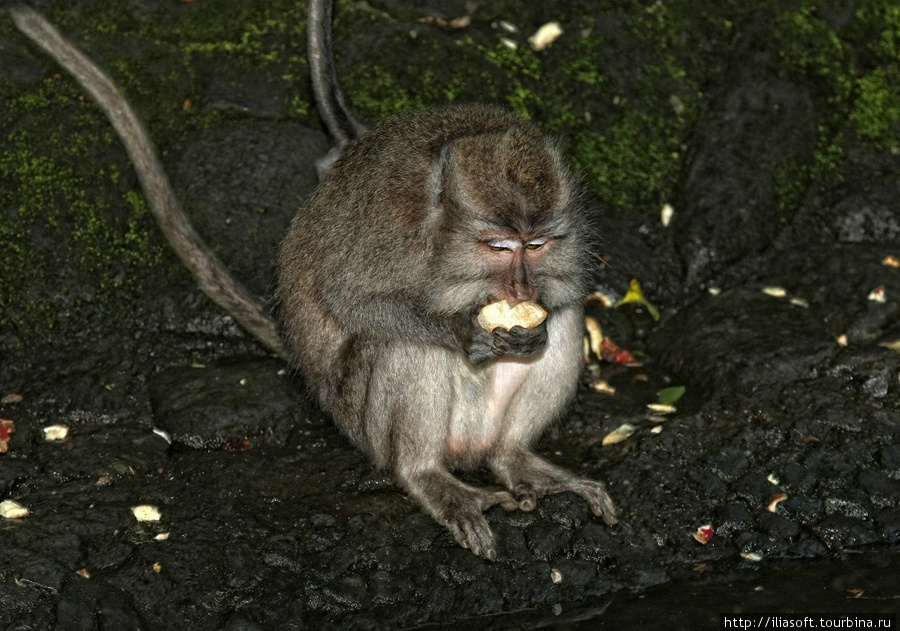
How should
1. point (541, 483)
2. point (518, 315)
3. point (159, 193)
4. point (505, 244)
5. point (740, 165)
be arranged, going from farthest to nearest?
1. point (740, 165)
2. point (159, 193)
3. point (541, 483)
4. point (518, 315)
5. point (505, 244)

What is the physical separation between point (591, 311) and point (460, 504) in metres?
2.03

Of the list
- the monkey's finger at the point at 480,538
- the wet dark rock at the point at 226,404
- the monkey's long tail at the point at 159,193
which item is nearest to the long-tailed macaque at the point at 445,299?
the monkey's finger at the point at 480,538

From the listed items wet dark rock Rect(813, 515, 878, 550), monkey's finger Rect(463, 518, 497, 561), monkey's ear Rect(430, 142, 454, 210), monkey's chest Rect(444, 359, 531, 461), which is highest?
monkey's ear Rect(430, 142, 454, 210)

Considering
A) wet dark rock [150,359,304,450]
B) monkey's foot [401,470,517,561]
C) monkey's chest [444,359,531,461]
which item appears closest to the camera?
monkey's foot [401,470,517,561]

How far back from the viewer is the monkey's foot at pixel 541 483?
5637 millimetres

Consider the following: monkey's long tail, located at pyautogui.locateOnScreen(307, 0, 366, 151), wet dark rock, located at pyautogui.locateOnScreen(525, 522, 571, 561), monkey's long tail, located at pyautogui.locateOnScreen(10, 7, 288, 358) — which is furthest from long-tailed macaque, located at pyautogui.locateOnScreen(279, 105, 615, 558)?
monkey's long tail, located at pyautogui.locateOnScreen(307, 0, 366, 151)

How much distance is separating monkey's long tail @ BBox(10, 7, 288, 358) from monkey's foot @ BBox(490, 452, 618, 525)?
141cm

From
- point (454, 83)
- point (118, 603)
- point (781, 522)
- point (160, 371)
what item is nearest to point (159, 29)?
point (454, 83)

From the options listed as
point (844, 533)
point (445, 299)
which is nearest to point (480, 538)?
point (445, 299)

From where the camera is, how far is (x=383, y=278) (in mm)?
5551

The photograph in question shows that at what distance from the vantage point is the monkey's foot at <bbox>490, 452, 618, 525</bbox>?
18.5 feet

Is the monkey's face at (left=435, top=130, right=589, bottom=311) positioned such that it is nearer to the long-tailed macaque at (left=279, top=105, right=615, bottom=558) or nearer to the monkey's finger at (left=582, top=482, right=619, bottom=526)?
the long-tailed macaque at (left=279, top=105, right=615, bottom=558)

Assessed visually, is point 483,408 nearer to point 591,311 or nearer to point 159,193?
point 591,311

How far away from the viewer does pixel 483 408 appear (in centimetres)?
586
